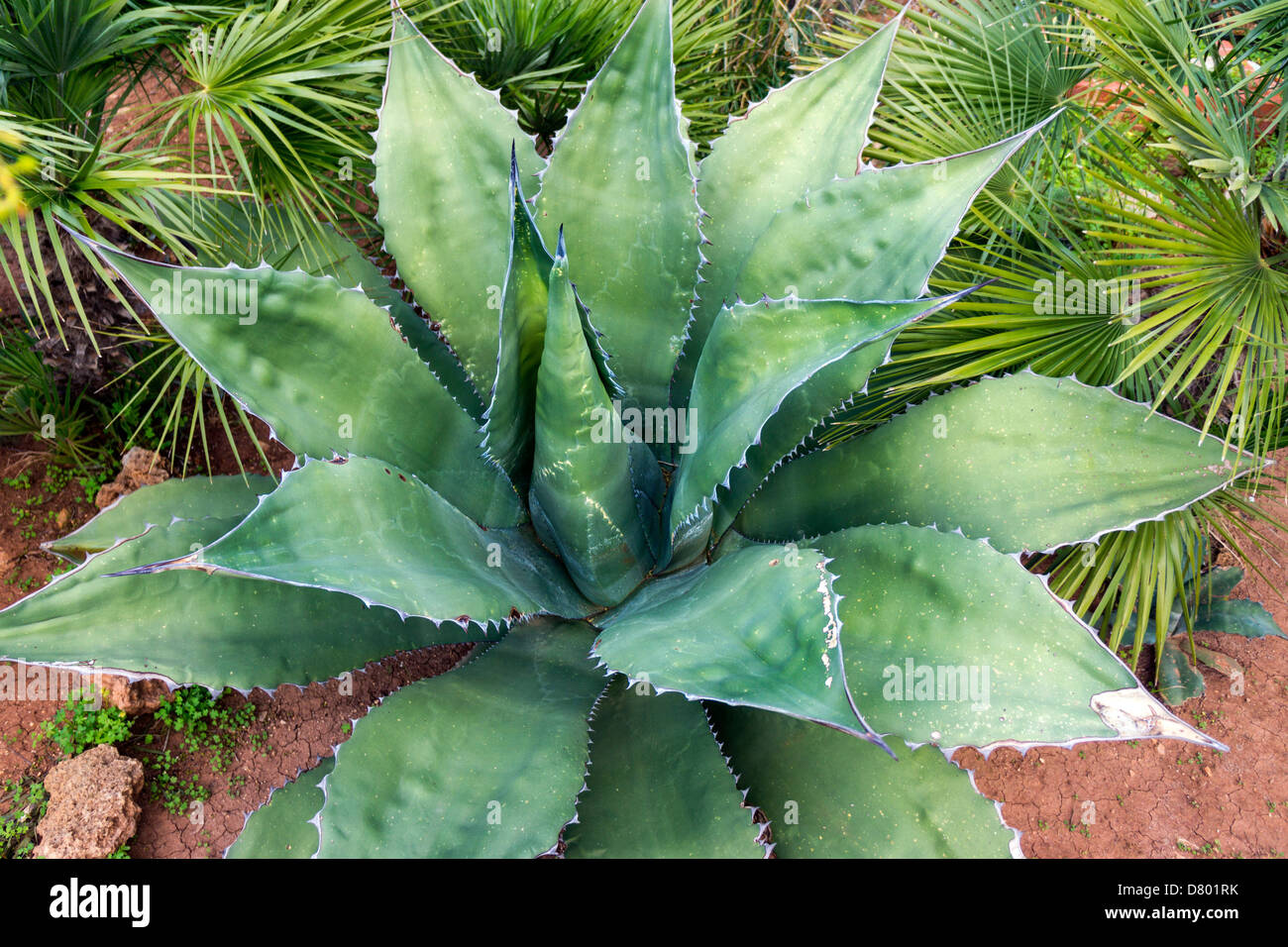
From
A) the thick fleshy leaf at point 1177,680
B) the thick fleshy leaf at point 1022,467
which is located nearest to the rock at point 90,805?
the thick fleshy leaf at point 1022,467

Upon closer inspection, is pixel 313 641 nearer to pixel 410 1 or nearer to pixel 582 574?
pixel 582 574

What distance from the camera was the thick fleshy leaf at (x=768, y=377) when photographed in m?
1.38

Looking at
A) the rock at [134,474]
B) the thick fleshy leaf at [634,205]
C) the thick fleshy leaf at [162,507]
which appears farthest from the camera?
the rock at [134,474]

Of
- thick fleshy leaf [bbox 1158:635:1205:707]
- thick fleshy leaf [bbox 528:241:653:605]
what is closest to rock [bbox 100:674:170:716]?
thick fleshy leaf [bbox 528:241:653:605]

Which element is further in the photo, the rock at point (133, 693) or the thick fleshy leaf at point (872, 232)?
the rock at point (133, 693)

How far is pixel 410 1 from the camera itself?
2127 millimetres

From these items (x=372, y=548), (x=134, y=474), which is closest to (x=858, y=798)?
(x=372, y=548)

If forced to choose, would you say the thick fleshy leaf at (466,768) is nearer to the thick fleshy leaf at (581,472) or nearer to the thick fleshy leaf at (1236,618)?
the thick fleshy leaf at (581,472)

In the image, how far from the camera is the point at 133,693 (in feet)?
7.86

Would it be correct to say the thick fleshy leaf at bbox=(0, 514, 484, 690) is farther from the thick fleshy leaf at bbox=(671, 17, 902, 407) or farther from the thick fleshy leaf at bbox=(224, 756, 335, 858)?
the thick fleshy leaf at bbox=(671, 17, 902, 407)

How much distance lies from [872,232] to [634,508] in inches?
28.9

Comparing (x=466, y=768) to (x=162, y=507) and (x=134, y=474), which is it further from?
(x=134, y=474)

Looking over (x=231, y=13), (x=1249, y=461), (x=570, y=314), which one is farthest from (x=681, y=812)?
(x=231, y=13)

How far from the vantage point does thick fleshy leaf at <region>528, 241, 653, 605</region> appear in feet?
5.00
